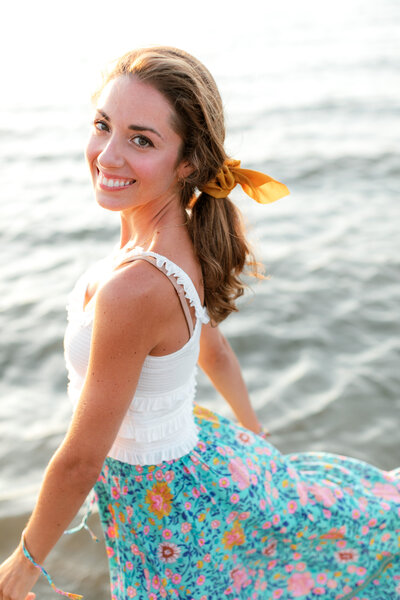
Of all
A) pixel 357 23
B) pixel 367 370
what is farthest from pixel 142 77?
pixel 357 23

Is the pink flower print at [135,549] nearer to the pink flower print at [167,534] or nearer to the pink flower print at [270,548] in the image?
the pink flower print at [167,534]

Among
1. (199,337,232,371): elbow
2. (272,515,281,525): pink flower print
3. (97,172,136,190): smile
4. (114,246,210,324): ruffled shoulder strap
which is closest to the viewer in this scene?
(114,246,210,324): ruffled shoulder strap

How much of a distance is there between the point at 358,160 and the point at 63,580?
5132mm

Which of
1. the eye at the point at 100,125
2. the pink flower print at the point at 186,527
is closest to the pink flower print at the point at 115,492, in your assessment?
the pink flower print at the point at 186,527

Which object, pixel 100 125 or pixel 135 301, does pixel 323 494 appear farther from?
pixel 100 125

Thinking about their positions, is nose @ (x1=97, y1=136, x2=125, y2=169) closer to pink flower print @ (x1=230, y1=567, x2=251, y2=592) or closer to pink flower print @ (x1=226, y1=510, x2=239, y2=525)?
pink flower print @ (x1=226, y1=510, x2=239, y2=525)

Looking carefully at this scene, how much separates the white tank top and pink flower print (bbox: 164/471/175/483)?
0.04 metres

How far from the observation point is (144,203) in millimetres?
1972

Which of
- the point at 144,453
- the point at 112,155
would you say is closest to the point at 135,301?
the point at 112,155

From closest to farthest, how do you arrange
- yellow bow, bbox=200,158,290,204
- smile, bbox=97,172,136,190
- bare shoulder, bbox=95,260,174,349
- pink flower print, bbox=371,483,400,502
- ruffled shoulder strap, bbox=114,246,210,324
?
bare shoulder, bbox=95,260,174,349, ruffled shoulder strap, bbox=114,246,210,324, smile, bbox=97,172,136,190, yellow bow, bbox=200,158,290,204, pink flower print, bbox=371,483,400,502

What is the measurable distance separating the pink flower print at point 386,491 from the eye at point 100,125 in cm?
151

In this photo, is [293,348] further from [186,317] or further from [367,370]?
[186,317]

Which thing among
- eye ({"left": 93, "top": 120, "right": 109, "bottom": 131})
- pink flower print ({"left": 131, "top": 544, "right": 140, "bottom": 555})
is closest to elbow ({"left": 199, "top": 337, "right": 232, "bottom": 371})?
pink flower print ({"left": 131, "top": 544, "right": 140, "bottom": 555})

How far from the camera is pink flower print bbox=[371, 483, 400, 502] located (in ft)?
7.81
